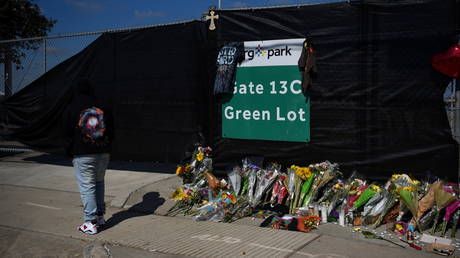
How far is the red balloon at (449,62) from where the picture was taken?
5.11 metres

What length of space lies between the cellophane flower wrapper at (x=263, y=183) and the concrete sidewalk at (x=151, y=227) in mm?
450

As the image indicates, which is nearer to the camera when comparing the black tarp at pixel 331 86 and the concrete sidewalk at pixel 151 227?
the concrete sidewalk at pixel 151 227

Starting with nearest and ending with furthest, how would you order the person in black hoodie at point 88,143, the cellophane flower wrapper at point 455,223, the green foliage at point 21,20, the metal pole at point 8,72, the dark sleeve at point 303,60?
1. the cellophane flower wrapper at point 455,223
2. the person in black hoodie at point 88,143
3. the dark sleeve at point 303,60
4. the metal pole at point 8,72
5. the green foliage at point 21,20

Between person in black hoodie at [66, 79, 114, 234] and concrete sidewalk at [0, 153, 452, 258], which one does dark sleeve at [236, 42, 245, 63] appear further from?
concrete sidewalk at [0, 153, 452, 258]

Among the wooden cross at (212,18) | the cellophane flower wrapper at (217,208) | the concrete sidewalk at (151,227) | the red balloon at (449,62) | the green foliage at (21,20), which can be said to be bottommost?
the concrete sidewalk at (151,227)

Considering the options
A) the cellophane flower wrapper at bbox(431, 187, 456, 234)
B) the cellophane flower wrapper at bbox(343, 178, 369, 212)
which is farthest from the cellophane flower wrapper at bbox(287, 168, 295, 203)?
the cellophane flower wrapper at bbox(431, 187, 456, 234)

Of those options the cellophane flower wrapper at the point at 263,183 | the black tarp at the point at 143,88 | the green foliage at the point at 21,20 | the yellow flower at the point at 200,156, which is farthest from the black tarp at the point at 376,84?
the green foliage at the point at 21,20

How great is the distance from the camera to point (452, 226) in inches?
197

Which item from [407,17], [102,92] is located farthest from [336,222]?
[102,92]

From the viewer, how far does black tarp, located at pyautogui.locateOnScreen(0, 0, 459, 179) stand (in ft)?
17.8

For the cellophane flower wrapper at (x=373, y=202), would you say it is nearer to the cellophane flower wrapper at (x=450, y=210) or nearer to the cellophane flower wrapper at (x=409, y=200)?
the cellophane flower wrapper at (x=409, y=200)

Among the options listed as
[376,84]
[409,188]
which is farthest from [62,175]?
[409,188]

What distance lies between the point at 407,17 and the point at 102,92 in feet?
17.4

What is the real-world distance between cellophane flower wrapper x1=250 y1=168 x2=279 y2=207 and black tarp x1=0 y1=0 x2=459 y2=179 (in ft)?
0.91
